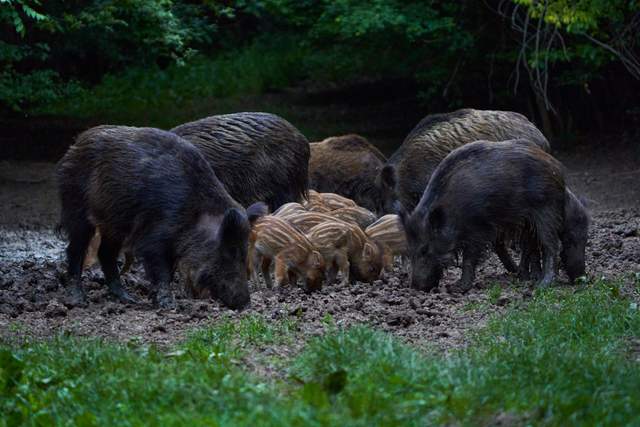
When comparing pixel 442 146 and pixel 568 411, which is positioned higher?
pixel 568 411

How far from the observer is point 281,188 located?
35.3 feet

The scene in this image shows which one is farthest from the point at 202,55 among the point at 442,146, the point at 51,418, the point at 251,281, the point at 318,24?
the point at 51,418

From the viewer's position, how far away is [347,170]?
44.2 feet

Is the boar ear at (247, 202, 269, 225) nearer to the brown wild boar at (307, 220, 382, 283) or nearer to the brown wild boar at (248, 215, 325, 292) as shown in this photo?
the brown wild boar at (248, 215, 325, 292)

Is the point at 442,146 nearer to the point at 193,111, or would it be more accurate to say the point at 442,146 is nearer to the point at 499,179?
the point at 499,179

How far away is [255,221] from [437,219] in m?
1.49

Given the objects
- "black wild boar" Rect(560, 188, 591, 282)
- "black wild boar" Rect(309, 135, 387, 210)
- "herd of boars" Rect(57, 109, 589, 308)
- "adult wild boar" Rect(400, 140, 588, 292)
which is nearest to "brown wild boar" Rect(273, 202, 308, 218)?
"herd of boars" Rect(57, 109, 589, 308)

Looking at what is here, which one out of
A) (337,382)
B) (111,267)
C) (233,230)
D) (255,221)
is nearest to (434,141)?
(255,221)

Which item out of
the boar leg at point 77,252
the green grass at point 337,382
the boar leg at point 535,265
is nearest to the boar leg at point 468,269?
the boar leg at point 535,265

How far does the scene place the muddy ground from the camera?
700 cm

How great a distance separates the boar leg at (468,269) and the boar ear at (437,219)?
0.95 feet

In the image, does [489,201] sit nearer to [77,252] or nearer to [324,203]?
[324,203]

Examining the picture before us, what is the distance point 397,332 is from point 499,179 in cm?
214

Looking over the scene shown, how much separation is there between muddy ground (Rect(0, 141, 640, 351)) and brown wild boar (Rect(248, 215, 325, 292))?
0.68 feet
